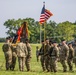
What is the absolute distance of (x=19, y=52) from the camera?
900 inches

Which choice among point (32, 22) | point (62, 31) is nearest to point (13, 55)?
point (62, 31)

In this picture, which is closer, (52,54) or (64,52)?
(52,54)

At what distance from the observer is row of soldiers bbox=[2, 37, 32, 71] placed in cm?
2285

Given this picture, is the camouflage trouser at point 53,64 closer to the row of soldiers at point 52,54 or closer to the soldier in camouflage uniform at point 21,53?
the row of soldiers at point 52,54

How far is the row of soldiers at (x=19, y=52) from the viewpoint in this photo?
75.0 feet

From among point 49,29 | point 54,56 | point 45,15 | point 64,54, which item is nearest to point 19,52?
point 54,56

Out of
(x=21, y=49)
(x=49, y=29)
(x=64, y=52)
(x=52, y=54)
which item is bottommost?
(x=52, y=54)

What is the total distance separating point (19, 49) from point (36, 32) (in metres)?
125

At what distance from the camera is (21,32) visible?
24.5 m

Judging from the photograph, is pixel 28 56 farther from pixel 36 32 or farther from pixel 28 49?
pixel 36 32

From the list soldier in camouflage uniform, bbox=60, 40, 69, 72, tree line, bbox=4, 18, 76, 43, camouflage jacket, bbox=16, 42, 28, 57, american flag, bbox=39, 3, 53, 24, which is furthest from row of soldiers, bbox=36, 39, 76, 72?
tree line, bbox=4, 18, 76, 43

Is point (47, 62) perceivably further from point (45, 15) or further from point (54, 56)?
point (45, 15)

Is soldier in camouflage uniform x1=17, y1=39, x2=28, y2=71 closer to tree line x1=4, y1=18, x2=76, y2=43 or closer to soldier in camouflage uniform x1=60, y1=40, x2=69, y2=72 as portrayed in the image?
soldier in camouflage uniform x1=60, y1=40, x2=69, y2=72

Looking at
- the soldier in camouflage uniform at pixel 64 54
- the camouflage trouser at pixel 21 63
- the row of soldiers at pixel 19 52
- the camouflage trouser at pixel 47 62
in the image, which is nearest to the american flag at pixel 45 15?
the row of soldiers at pixel 19 52
